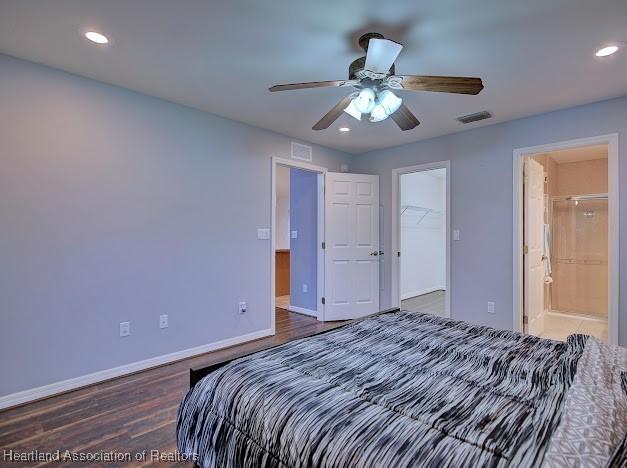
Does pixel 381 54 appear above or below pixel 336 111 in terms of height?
above

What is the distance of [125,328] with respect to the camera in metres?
2.77

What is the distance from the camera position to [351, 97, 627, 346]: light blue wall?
3.20m

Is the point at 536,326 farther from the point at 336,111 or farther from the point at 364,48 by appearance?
the point at 364,48

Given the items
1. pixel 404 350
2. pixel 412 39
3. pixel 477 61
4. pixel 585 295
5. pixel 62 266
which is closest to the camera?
pixel 404 350

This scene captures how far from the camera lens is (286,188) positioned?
8016 millimetres

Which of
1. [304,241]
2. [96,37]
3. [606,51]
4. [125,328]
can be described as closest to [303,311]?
[304,241]

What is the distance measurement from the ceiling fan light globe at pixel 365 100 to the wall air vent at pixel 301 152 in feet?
6.52

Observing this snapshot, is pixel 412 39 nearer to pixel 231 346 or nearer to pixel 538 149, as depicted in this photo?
pixel 538 149

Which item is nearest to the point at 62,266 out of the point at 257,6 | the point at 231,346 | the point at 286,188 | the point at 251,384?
the point at 231,346

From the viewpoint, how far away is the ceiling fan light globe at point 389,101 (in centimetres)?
212

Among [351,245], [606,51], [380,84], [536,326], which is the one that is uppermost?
[606,51]

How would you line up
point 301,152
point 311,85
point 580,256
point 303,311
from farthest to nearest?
point 580,256
point 303,311
point 301,152
point 311,85

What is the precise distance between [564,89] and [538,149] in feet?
2.33

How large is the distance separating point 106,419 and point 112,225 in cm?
145
